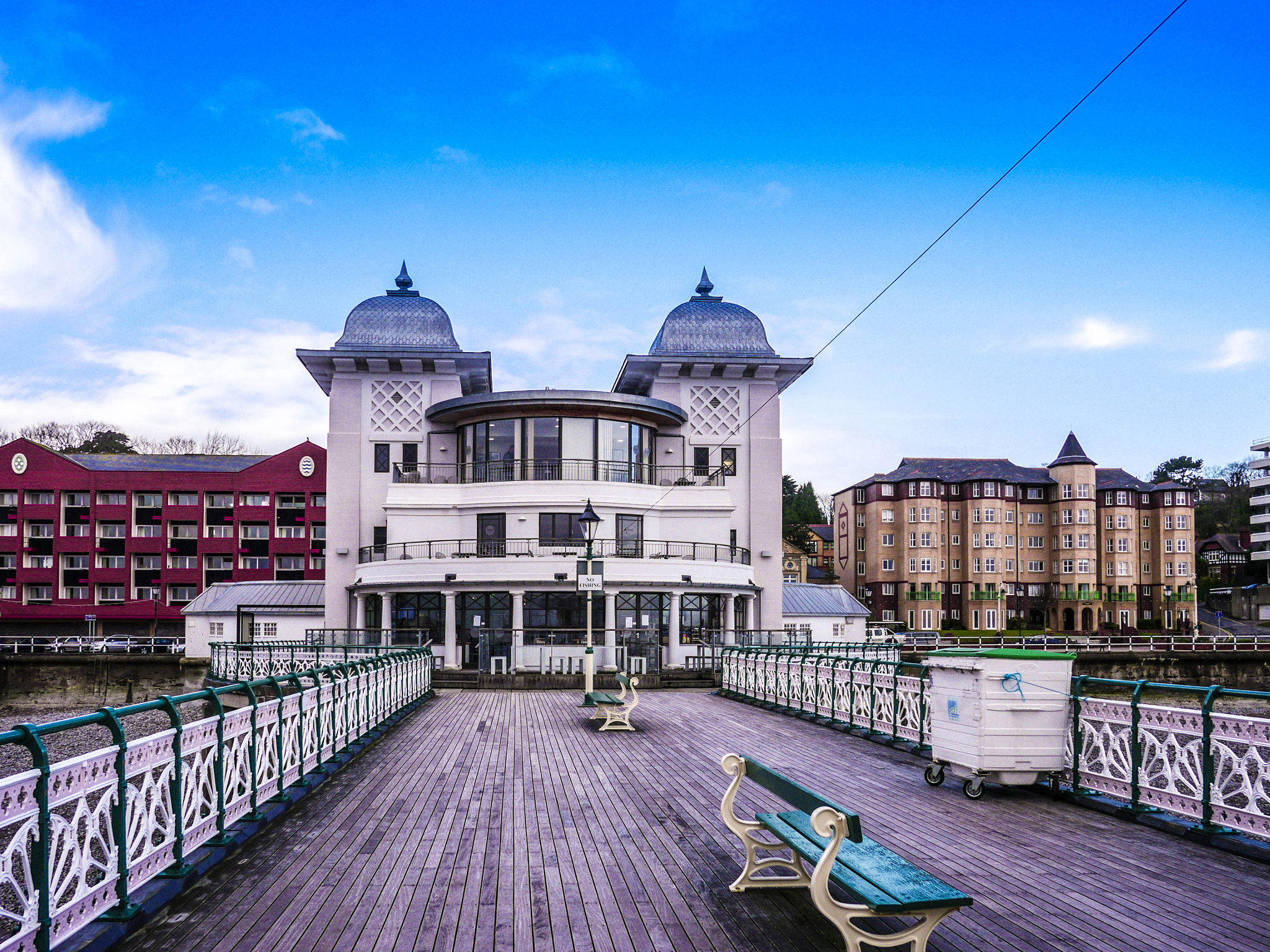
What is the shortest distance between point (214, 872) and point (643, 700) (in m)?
14.7

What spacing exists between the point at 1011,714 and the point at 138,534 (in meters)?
64.8

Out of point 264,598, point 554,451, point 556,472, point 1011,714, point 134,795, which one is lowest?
point 264,598

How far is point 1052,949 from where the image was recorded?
5070 millimetres

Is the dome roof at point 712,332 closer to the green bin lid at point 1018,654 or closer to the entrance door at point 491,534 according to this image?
the entrance door at point 491,534

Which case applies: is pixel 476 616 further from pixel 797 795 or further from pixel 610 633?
pixel 797 795

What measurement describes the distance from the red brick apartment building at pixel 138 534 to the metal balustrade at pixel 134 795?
5568cm

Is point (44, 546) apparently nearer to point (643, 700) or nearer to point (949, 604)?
point (643, 700)

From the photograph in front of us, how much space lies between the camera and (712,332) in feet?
130

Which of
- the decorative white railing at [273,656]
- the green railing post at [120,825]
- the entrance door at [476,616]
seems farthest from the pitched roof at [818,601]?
the green railing post at [120,825]

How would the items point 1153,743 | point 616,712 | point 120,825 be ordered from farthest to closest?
point 616,712 < point 1153,743 < point 120,825

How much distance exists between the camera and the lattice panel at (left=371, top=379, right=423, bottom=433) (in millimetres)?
37281

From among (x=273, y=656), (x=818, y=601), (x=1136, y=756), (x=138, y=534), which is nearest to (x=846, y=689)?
(x=1136, y=756)

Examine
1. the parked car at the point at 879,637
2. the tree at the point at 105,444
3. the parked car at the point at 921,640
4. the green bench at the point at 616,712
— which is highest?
the tree at the point at 105,444

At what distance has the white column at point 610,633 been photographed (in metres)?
28.5
